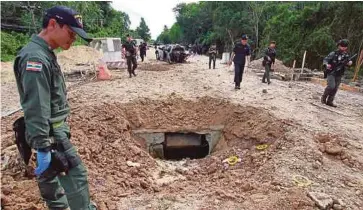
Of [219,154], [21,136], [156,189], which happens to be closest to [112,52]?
[219,154]

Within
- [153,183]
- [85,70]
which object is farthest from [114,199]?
[85,70]

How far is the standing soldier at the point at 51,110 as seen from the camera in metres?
1.98

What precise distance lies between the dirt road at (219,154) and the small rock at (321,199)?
0.9 inches

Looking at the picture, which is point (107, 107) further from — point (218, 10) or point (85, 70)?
point (218, 10)

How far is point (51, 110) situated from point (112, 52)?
1473 centimetres

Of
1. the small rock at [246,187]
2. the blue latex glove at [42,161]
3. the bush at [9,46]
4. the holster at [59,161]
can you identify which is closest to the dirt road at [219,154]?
the small rock at [246,187]

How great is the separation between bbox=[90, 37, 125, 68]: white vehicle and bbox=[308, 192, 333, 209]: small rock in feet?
45.5

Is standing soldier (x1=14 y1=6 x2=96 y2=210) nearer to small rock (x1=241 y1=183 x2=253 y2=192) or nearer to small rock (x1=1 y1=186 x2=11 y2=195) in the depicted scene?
small rock (x1=1 y1=186 x2=11 y2=195)

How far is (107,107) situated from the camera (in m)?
6.49

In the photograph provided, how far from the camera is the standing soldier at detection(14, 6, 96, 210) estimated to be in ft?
6.50

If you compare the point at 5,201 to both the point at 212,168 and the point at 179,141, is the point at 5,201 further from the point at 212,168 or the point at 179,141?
the point at 179,141

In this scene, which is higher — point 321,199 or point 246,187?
point 321,199

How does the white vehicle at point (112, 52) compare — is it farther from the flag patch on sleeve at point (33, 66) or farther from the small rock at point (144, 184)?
the flag patch on sleeve at point (33, 66)

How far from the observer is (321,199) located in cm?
334
